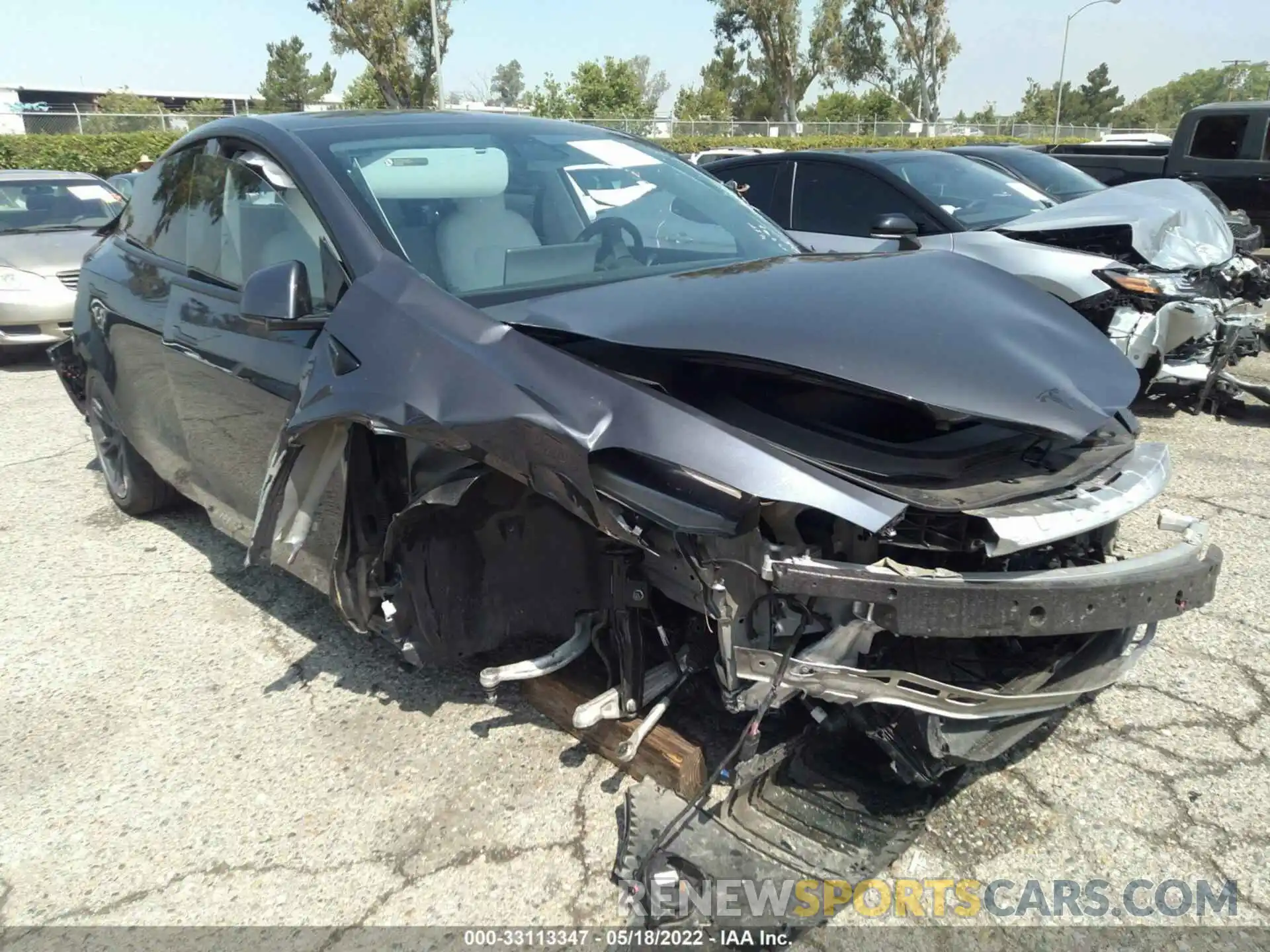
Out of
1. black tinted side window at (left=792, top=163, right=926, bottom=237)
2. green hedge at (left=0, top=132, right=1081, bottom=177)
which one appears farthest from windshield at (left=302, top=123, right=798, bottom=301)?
green hedge at (left=0, top=132, right=1081, bottom=177)

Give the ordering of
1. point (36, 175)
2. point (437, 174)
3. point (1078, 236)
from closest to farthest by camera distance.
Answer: point (437, 174) → point (1078, 236) → point (36, 175)

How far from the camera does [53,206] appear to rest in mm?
9602

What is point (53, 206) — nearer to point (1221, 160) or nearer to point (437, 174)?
point (437, 174)

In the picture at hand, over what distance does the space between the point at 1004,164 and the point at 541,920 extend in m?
8.32

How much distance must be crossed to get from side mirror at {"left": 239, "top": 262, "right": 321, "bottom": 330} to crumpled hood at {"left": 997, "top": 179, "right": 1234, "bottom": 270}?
16.6ft

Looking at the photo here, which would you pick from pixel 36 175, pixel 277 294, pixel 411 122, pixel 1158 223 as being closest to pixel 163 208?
pixel 411 122

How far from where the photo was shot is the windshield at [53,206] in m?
9.27

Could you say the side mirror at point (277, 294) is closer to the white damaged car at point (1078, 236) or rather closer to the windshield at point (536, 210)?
the windshield at point (536, 210)

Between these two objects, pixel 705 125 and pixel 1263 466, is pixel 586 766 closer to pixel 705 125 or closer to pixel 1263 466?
pixel 1263 466

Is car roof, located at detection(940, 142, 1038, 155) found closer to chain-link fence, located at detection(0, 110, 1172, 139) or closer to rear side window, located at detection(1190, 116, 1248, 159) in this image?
rear side window, located at detection(1190, 116, 1248, 159)

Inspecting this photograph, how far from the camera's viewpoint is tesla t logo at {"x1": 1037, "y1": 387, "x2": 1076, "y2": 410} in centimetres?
214

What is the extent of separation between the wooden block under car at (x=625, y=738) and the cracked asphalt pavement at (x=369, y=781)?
7 centimetres

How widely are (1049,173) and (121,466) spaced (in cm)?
808

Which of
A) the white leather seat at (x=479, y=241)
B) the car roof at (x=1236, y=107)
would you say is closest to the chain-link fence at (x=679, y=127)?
the car roof at (x=1236, y=107)
